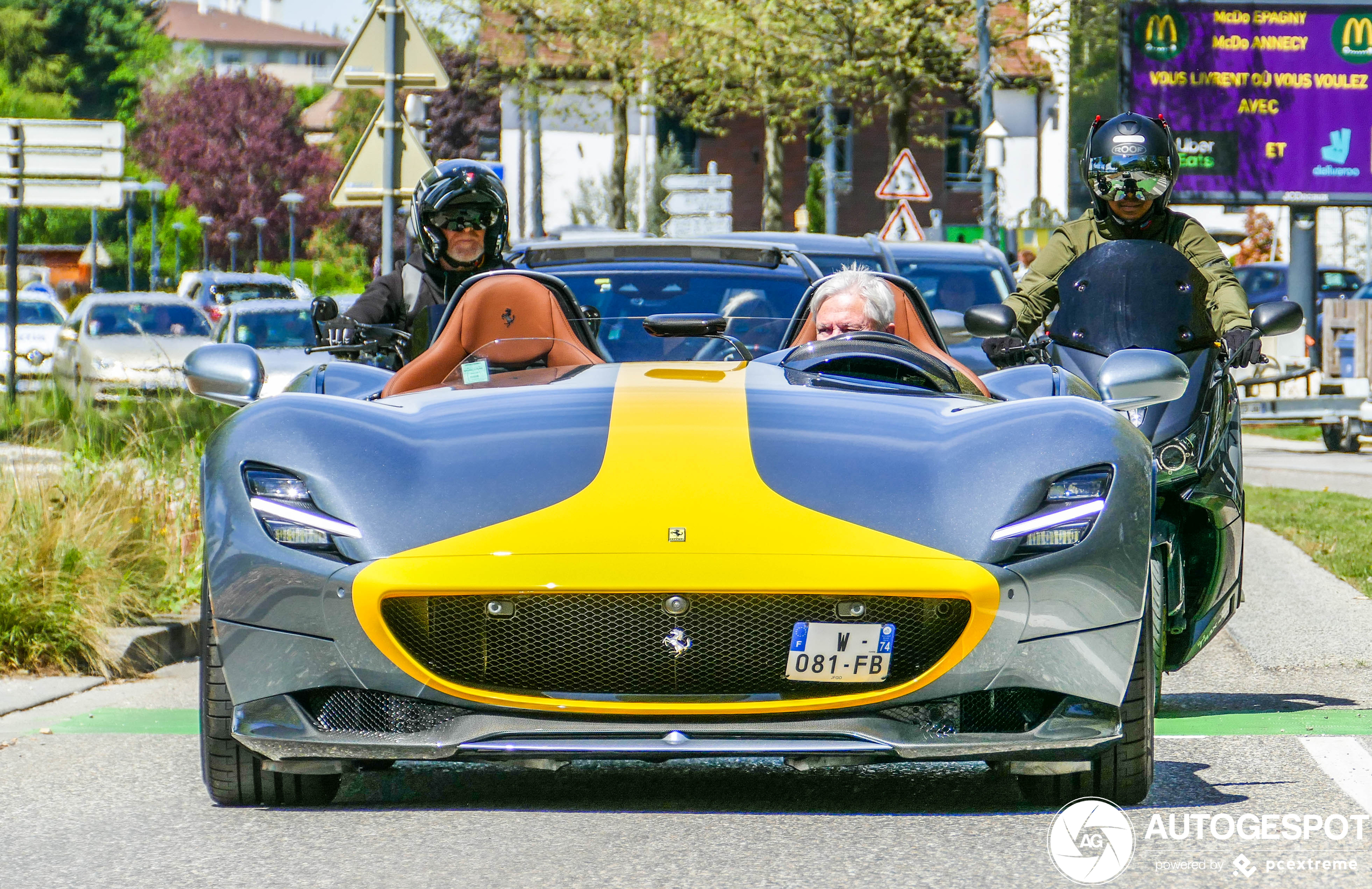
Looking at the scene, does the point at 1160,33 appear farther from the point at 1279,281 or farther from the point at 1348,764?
the point at 1348,764

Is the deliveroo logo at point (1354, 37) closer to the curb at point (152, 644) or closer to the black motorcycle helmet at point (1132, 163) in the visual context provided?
the black motorcycle helmet at point (1132, 163)

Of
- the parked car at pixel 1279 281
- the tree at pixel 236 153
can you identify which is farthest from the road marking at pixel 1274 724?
the tree at pixel 236 153

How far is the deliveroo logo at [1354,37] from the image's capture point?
82.4 feet

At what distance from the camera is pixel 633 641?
4.50 meters

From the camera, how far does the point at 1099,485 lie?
4.67m

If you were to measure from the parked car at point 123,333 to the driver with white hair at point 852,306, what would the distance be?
17018mm

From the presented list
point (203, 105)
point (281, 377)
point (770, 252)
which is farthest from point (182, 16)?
point (770, 252)

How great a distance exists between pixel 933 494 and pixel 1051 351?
8.85 feet

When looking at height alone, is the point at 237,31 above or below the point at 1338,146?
above

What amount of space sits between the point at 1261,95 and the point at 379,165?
14353 millimetres

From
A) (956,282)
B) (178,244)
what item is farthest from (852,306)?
(178,244)

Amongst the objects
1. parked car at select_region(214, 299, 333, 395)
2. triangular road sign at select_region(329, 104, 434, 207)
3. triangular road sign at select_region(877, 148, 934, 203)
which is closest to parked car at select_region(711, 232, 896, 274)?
triangular road sign at select_region(329, 104, 434, 207)

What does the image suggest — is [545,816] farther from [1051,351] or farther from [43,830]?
[1051,351]

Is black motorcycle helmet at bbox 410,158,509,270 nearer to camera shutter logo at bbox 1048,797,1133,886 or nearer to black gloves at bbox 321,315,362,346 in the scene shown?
black gloves at bbox 321,315,362,346
